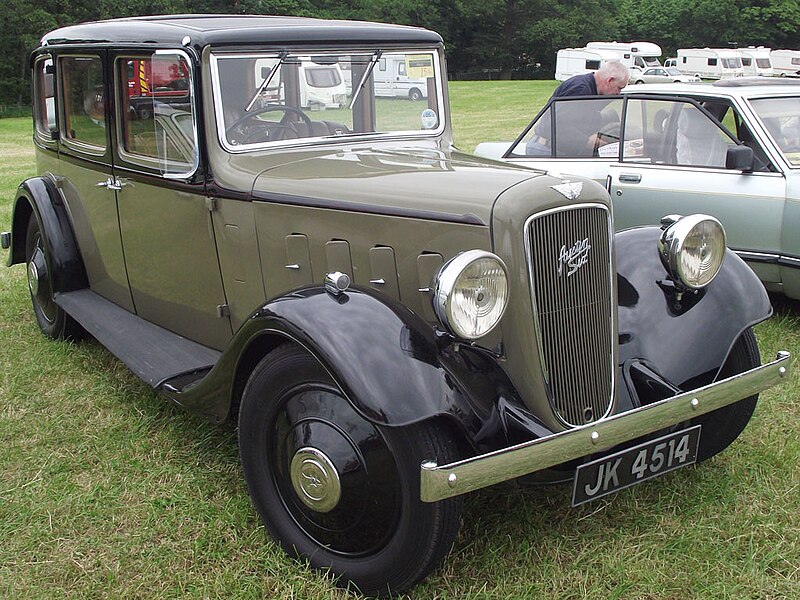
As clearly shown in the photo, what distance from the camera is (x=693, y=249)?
2.88m

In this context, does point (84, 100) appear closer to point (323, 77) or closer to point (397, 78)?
point (323, 77)

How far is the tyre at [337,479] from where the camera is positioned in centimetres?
225

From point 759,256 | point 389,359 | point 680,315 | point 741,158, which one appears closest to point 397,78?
point 680,315

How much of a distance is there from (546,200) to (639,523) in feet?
4.09

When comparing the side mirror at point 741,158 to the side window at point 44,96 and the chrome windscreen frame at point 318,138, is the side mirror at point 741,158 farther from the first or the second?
the side window at point 44,96

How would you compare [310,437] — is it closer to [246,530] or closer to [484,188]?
[246,530]

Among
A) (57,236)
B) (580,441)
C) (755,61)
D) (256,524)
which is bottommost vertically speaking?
(755,61)

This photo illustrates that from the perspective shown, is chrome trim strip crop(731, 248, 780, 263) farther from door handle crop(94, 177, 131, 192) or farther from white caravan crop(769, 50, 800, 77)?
white caravan crop(769, 50, 800, 77)

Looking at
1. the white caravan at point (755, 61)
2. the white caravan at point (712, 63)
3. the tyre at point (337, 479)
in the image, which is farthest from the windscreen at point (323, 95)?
the white caravan at point (755, 61)

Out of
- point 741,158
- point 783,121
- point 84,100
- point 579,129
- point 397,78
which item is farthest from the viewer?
point 579,129

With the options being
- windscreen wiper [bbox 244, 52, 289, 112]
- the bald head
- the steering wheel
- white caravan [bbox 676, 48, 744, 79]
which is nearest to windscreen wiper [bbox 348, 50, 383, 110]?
the steering wheel

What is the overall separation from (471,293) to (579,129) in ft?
12.5

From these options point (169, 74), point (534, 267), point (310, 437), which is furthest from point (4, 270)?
point (534, 267)

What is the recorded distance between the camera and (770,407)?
3723 millimetres
